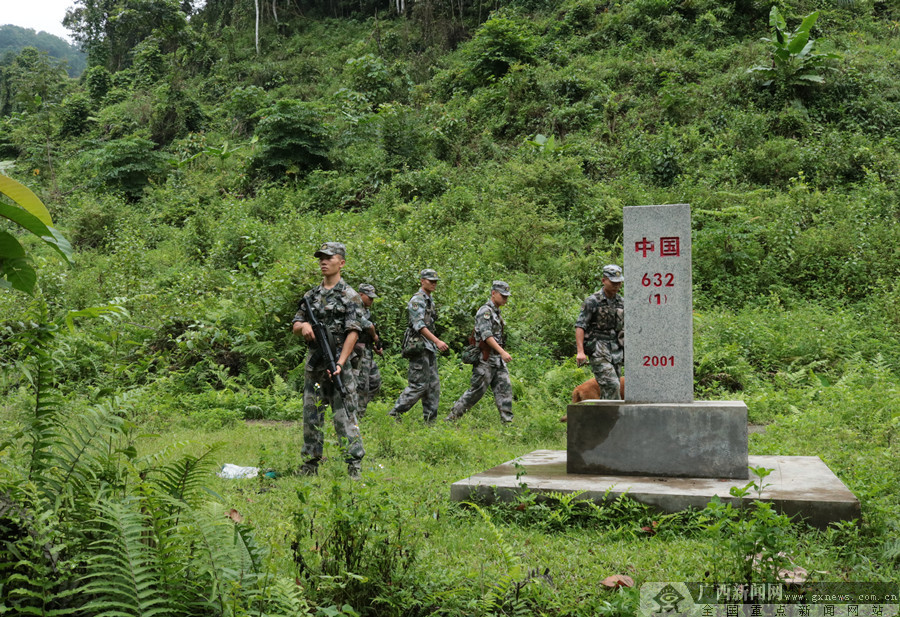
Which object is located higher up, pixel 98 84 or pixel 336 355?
pixel 98 84

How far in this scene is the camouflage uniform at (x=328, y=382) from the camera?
6449 mm

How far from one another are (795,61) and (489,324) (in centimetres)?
1373

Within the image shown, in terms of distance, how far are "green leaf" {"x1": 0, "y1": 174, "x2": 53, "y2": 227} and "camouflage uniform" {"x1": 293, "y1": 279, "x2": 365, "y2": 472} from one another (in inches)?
190

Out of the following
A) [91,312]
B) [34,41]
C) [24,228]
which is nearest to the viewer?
[24,228]

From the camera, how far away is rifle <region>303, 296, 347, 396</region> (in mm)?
6422

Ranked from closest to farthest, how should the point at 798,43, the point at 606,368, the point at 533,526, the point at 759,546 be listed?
the point at 759,546 < the point at 533,526 < the point at 606,368 < the point at 798,43

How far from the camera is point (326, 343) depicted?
21.4 feet

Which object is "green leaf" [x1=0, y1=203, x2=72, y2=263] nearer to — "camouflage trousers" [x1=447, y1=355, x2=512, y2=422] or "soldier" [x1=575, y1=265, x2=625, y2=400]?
"soldier" [x1=575, y1=265, x2=625, y2=400]

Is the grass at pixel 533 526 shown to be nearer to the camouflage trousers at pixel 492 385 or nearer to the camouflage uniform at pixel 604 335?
the camouflage trousers at pixel 492 385

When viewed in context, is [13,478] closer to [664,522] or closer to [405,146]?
[664,522]

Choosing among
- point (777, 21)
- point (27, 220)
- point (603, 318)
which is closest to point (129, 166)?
point (603, 318)

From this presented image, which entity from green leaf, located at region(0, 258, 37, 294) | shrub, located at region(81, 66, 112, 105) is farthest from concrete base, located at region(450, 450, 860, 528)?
shrub, located at region(81, 66, 112, 105)

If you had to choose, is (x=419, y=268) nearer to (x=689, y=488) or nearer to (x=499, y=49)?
(x=689, y=488)

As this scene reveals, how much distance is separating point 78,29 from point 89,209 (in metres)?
20.8
